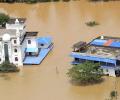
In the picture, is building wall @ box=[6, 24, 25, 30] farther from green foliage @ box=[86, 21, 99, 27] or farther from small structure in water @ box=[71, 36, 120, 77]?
green foliage @ box=[86, 21, 99, 27]

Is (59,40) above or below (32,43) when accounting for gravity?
below

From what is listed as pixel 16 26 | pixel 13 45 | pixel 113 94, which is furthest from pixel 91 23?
pixel 113 94

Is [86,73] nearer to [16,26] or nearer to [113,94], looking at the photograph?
[113,94]

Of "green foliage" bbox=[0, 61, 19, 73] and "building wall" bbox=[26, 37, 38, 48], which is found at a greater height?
"building wall" bbox=[26, 37, 38, 48]

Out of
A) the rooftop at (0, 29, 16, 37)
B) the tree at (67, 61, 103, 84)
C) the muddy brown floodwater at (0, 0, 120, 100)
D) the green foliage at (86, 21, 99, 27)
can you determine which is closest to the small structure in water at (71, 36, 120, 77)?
the muddy brown floodwater at (0, 0, 120, 100)

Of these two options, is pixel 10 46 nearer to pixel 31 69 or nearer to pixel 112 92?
pixel 31 69
